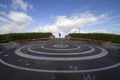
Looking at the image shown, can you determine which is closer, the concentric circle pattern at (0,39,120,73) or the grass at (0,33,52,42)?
the concentric circle pattern at (0,39,120,73)

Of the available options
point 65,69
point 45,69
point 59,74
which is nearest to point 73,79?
point 59,74

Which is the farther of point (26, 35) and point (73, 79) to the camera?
point (26, 35)

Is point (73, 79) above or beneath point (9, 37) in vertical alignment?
beneath

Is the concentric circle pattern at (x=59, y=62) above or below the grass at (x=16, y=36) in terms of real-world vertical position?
below

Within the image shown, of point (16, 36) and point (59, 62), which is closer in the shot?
point (59, 62)

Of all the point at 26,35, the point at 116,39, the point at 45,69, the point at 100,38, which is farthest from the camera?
the point at 26,35

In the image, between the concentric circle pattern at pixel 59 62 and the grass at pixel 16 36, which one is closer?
the concentric circle pattern at pixel 59 62

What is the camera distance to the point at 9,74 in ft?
30.0

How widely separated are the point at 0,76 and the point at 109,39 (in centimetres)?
2406

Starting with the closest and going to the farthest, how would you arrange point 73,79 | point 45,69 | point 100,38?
point 73,79
point 45,69
point 100,38

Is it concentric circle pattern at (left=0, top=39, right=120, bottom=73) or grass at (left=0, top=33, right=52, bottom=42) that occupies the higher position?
grass at (left=0, top=33, right=52, bottom=42)

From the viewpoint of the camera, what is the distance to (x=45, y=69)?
10.2 meters

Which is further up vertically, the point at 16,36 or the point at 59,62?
Answer: the point at 16,36

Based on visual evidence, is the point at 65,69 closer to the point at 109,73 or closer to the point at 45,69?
the point at 45,69
